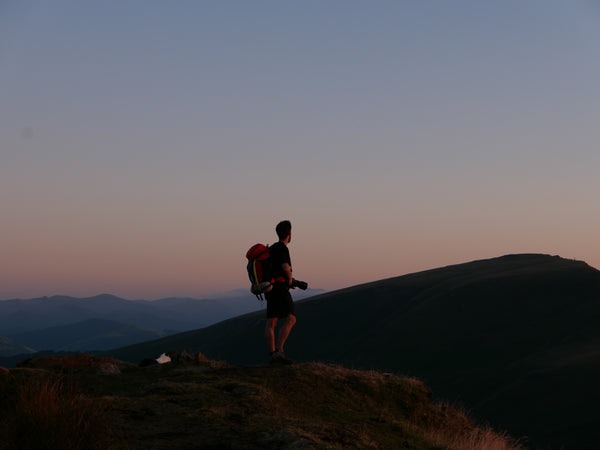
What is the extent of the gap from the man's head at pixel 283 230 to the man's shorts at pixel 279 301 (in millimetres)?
878

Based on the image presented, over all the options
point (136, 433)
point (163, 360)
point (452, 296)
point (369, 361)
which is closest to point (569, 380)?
point (369, 361)

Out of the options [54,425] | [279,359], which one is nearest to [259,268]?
[279,359]

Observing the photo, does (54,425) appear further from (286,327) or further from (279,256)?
(286,327)

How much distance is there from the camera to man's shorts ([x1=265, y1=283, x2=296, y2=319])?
35.3 feet

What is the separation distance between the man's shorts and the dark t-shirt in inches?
10.3

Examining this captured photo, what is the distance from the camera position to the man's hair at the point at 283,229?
10.8m

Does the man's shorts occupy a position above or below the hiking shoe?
above

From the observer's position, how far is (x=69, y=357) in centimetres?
1314

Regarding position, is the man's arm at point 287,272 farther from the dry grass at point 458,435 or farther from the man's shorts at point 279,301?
the dry grass at point 458,435

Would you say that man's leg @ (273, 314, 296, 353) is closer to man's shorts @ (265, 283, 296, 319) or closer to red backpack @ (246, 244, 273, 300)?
man's shorts @ (265, 283, 296, 319)

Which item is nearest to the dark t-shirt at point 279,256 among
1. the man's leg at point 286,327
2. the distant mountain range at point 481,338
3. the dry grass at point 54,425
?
the man's leg at point 286,327

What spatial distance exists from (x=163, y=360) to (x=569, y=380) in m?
57.4

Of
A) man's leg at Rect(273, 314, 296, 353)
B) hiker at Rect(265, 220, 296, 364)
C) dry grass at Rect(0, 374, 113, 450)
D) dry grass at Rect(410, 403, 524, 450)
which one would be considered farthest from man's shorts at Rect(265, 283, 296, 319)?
dry grass at Rect(0, 374, 113, 450)

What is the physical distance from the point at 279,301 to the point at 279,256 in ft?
2.71
